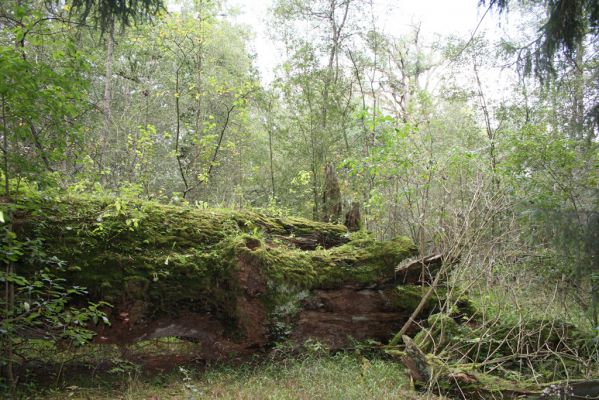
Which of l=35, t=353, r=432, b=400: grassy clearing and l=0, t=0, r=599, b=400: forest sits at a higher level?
l=0, t=0, r=599, b=400: forest

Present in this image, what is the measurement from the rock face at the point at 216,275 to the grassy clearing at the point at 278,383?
1.30ft

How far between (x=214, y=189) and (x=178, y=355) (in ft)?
34.4

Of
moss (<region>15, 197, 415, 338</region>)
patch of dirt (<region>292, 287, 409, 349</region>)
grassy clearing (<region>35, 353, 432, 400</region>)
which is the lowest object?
grassy clearing (<region>35, 353, 432, 400</region>)

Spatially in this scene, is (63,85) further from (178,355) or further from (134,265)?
(178,355)

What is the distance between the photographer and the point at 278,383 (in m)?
4.67

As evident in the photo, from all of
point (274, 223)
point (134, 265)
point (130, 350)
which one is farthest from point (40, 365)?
point (274, 223)

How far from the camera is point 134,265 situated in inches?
184

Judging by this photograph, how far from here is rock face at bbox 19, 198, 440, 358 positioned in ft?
14.8

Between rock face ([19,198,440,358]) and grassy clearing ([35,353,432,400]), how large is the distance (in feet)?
1.30

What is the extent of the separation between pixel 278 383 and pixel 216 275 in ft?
4.88

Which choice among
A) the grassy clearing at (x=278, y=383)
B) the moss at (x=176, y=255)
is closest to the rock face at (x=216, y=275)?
the moss at (x=176, y=255)

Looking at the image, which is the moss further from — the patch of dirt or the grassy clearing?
the grassy clearing

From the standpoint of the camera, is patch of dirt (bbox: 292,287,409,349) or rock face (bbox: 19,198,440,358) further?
patch of dirt (bbox: 292,287,409,349)

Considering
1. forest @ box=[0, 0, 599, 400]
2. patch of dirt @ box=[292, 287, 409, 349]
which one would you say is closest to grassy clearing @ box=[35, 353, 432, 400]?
forest @ box=[0, 0, 599, 400]
